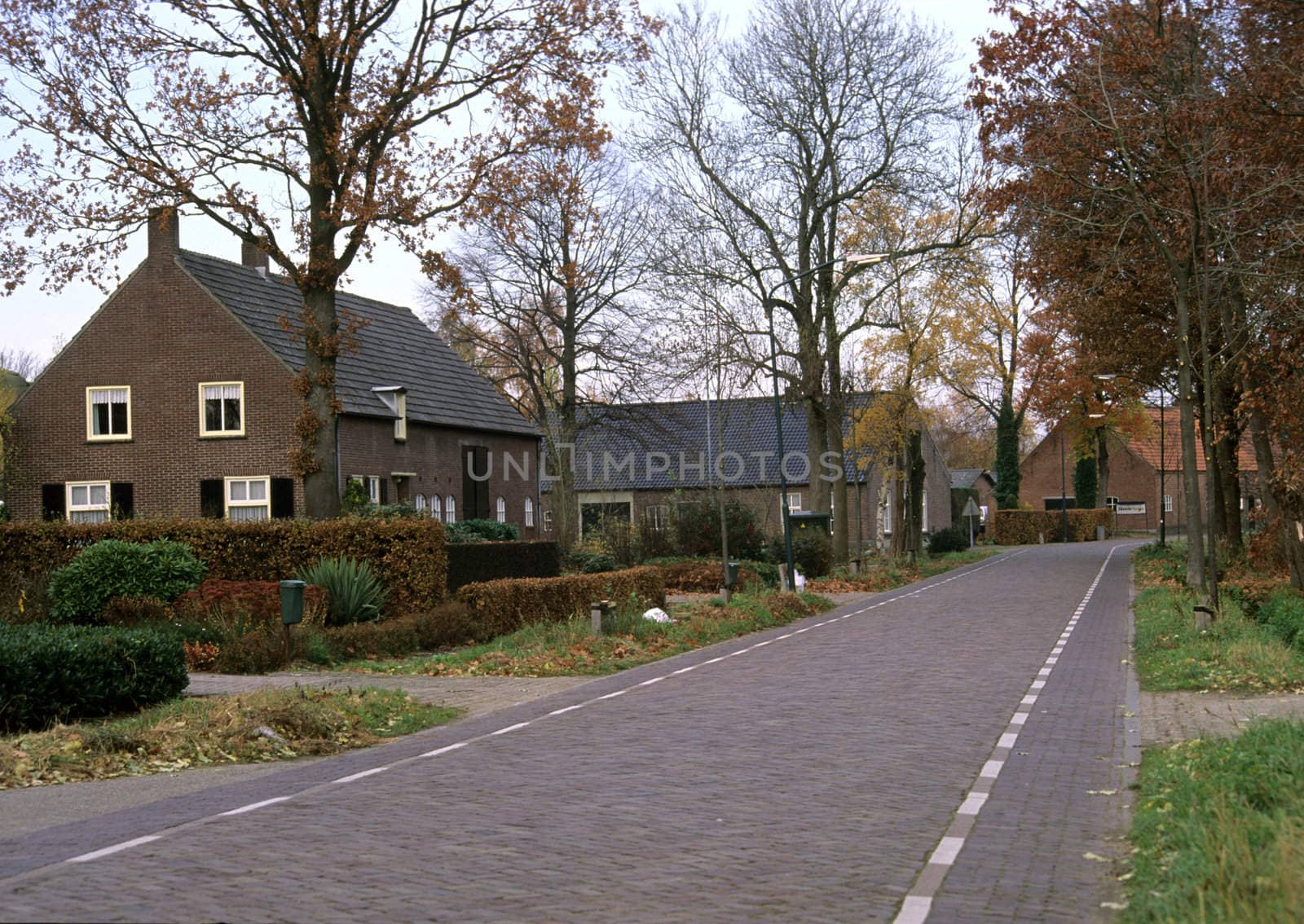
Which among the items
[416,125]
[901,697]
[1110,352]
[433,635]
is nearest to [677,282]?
[1110,352]

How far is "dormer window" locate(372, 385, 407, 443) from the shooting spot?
38.4 meters

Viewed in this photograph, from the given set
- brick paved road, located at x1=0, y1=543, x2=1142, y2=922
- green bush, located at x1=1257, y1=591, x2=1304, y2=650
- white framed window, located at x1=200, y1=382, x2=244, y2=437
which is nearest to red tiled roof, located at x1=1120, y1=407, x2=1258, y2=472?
white framed window, located at x1=200, y1=382, x2=244, y2=437

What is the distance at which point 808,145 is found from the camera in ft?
128

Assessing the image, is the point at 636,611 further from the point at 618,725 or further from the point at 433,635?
the point at 618,725

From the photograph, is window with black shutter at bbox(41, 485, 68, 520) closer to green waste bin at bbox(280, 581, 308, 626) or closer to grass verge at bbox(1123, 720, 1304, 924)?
green waste bin at bbox(280, 581, 308, 626)

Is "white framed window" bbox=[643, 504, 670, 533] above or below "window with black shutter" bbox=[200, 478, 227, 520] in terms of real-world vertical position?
below

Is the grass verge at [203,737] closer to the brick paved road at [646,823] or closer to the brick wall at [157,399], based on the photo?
the brick paved road at [646,823]

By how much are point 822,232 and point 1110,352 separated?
10.0m

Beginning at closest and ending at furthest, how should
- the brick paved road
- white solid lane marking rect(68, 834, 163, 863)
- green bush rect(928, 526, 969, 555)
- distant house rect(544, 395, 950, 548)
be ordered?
the brick paved road → white solid lane marking rect(68, 834, 163, 863) → distant house rect(544, 395, 950, 548) → green bush rect(928, 526, 969, 555)

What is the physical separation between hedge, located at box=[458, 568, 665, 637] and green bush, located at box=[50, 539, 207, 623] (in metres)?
4.58

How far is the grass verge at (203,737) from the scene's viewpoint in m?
10.8

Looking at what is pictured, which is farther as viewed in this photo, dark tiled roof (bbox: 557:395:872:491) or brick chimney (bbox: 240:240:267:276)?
dark tiled roof (bbox: 557:395:872:491)

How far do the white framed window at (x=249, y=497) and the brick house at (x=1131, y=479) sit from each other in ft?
210

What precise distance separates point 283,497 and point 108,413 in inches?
221
